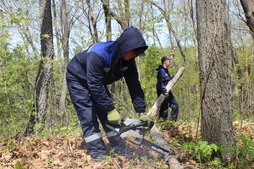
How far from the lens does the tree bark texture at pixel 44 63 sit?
8641 mm

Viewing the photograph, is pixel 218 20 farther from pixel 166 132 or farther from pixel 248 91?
pixel 166 132

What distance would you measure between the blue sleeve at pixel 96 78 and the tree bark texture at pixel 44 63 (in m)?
5.28

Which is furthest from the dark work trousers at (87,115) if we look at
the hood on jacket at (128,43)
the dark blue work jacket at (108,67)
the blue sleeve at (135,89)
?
the hood on jacket at (128,43)

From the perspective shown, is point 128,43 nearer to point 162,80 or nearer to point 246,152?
point 246,152

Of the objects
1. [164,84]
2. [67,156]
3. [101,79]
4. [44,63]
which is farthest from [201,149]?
[44,63]

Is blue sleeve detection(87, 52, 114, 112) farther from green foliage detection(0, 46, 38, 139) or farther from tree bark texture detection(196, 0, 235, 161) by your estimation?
green foliage detection(0, 46, 38, 139)

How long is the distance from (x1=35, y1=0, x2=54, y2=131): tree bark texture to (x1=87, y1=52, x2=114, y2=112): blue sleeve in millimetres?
5279

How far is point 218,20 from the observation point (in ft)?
12.9

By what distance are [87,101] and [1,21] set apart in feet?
18.3

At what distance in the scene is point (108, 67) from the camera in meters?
3.79

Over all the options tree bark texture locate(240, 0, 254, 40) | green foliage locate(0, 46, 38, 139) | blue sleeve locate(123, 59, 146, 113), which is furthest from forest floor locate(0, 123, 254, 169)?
green foliage locate(0, 46, 38, 139)

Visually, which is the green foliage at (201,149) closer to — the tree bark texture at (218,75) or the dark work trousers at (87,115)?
the tree bark texture at (218,75)

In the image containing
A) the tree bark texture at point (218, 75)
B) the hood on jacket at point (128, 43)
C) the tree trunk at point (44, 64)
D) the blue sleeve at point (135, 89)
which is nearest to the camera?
the hood on jacket at point (128, 43)

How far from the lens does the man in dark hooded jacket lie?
139 inches
